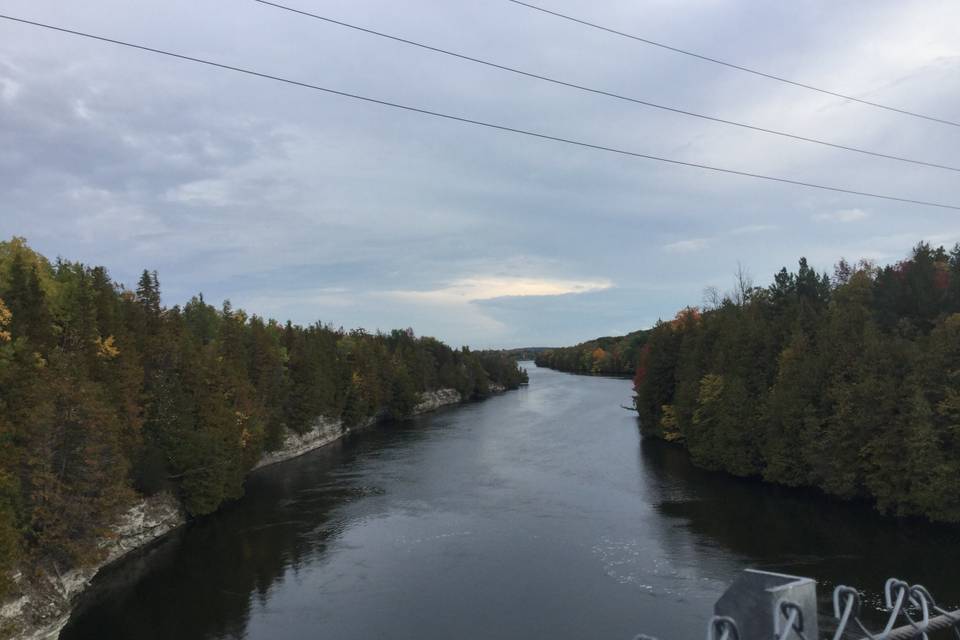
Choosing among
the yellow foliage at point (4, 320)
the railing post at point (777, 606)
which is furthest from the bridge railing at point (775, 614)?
the yellow foliage at point (4, 320)

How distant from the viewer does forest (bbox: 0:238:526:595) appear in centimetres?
2362

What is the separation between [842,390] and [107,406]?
38.7 meters

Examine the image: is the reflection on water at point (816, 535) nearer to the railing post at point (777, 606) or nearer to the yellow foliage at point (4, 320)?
the railing post at point (777, 606)

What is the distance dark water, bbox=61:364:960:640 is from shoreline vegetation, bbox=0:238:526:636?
310 cm

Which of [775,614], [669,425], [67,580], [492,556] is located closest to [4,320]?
[67,580]

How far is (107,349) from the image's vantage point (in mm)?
34031

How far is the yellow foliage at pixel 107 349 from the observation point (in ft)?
109

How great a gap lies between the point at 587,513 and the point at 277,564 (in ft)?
52.8

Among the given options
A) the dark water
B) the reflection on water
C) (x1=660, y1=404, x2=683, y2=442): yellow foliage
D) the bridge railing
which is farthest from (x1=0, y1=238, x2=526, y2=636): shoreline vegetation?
(x1=660, y1=404, x2=683, y2=442): yellow foliage

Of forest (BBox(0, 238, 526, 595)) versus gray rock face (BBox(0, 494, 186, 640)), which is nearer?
gray rock face (BBox(0, 494, 186, 640))

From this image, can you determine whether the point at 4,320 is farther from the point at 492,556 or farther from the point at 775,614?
the point at 775,614

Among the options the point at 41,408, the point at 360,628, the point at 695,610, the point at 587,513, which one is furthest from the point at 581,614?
the point at 41,408

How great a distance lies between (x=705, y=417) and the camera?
49.0 meters

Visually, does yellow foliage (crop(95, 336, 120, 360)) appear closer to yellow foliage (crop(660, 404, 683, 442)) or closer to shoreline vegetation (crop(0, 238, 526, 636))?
shoreline vegetation (crop(0, 238, 526, 636))
